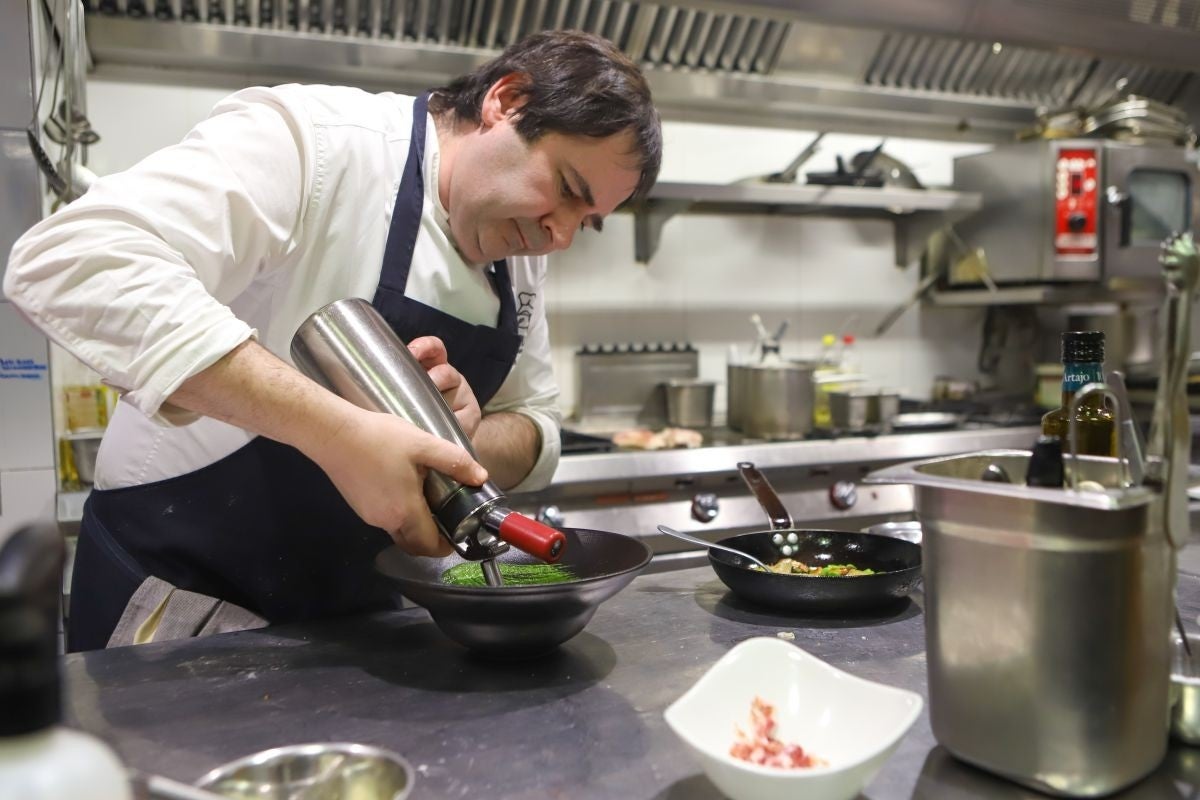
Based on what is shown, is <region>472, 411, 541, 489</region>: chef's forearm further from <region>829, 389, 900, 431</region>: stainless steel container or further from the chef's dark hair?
<region>829, 389, 900, 431</region>: stainless steel container

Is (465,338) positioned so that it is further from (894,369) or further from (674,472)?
(894,369)

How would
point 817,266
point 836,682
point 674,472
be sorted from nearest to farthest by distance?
point 836,682, point 674,472, point 817,266

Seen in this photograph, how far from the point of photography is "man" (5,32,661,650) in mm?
1204

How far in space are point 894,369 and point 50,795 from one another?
11.9 ft

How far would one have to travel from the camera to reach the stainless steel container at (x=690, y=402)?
311 centimetres

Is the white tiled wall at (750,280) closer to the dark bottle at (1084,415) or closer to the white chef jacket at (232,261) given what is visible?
the white chef jacket at (232,261)

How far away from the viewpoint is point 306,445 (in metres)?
1.04

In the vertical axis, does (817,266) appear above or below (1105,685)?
above

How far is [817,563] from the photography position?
141 centimetres

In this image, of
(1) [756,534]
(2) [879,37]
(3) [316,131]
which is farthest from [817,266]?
(3) [316,131]

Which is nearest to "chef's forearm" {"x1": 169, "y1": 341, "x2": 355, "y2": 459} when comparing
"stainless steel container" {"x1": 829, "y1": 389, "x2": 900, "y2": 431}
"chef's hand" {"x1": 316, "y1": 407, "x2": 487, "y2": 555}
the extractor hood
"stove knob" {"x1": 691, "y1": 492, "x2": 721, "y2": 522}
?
"chef's hand" {"x1": 316, "y1": 407, "x2": 487, "y2": 555}

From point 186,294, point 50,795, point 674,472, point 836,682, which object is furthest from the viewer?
point 674,472

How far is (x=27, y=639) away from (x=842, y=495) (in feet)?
8.31

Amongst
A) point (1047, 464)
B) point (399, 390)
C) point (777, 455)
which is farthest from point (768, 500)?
point (777, 455)
